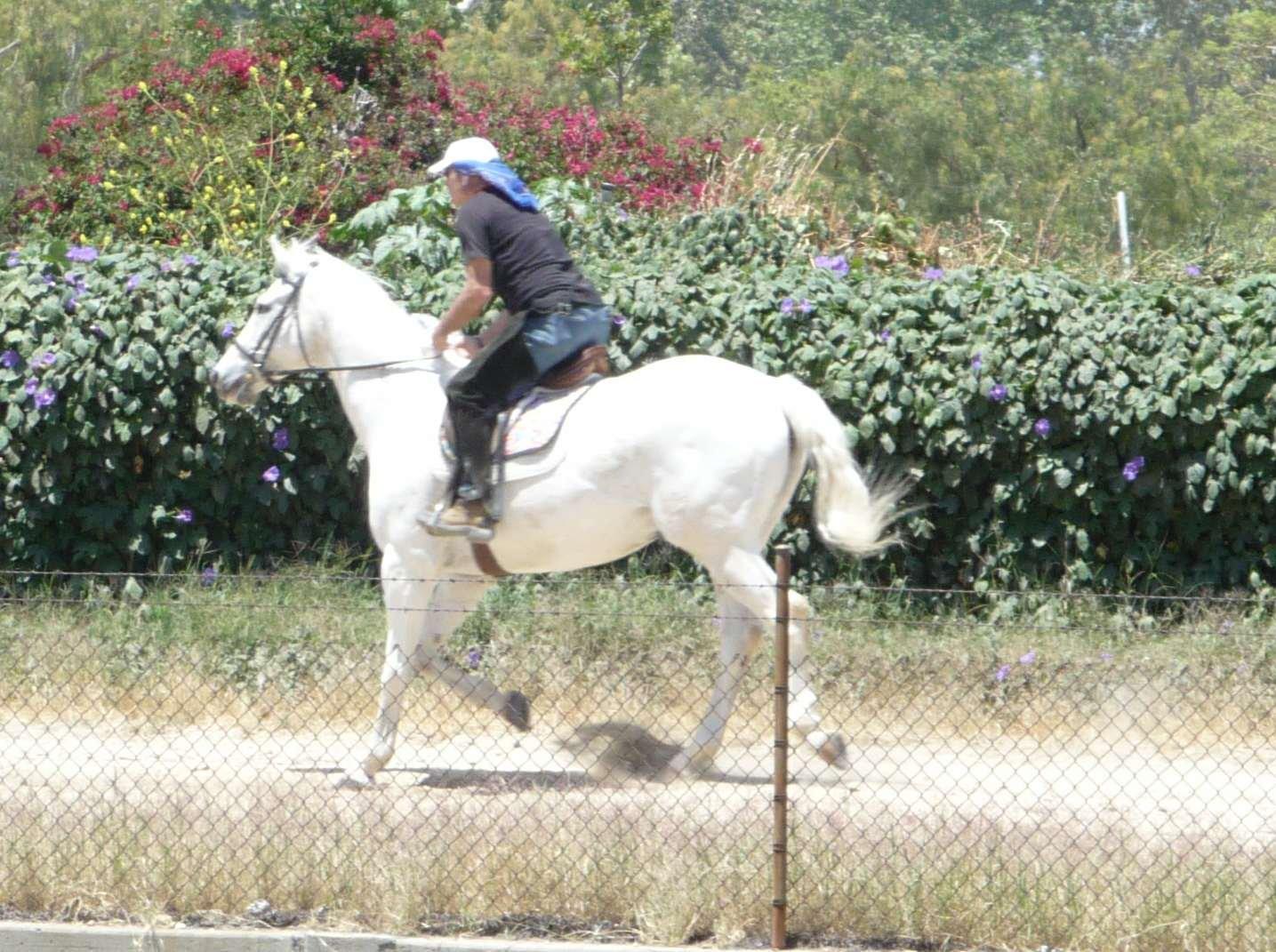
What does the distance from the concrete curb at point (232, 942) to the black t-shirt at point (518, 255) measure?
2645 millimetres

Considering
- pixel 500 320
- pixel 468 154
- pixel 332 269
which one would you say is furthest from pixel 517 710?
pixel 468 154

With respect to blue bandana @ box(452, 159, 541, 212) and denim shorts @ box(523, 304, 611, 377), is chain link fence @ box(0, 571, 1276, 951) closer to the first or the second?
denim shorts @ box(523, 304, 611, 377)

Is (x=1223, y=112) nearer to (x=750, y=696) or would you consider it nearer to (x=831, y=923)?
(x=750, y=696)

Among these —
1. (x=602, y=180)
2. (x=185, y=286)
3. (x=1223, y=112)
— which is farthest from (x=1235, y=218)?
(x=185, y=286)

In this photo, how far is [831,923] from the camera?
557cm

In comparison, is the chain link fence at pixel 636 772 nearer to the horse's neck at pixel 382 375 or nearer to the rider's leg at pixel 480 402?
the horse's neck at pixel 382 375

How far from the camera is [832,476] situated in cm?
708

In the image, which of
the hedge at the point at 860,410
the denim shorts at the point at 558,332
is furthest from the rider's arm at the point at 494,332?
the hedge at the point at 860,410

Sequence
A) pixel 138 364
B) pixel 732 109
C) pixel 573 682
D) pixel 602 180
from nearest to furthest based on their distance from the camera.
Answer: pixel 573 682 → pixel 138 364 → pixel 602 180 → pixel 732 109

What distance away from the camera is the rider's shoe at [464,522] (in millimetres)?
7055

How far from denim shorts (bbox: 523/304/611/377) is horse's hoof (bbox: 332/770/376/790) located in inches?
67.7

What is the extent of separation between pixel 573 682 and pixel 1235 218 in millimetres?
15328

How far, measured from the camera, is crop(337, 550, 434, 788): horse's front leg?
23.4 ft

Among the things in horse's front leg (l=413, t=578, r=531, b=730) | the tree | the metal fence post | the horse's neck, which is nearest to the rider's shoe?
horse's front leg (l=413, t=578, r=531, b=730)
